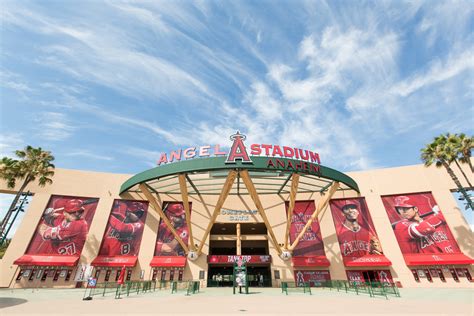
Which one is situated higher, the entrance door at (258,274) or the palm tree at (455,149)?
the palm tree at (455,149)

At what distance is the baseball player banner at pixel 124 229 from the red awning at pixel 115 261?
71 centimetres

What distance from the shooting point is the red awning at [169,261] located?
34219 mm

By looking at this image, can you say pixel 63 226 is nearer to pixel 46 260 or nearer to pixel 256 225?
pixel 46 260

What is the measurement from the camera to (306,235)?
37438mm

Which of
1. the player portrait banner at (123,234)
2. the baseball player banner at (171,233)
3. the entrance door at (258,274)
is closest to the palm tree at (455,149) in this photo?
the entrance door at (258,274)

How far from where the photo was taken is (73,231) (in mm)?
35594

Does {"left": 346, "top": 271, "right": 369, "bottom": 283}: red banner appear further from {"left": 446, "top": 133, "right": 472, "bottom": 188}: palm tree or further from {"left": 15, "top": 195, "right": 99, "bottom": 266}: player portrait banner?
{"left": 15, "top": 195, "right": 99, "bottom": 266}: player portrait banner

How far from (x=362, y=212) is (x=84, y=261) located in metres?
43.6

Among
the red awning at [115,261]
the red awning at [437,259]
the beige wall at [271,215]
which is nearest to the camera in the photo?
the red awning at [437,259]

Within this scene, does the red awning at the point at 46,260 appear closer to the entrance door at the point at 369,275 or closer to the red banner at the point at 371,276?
the red banner at the point at 371,276

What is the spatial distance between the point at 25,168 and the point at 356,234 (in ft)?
157

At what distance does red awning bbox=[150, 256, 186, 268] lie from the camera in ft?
112

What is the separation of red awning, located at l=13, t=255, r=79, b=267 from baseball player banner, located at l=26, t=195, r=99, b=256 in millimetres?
749

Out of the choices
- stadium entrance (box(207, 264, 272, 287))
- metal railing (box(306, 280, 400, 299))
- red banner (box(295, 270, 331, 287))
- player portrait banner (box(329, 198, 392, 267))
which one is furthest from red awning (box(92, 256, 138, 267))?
player portrait banner (box(329, 198, 392, 267))
